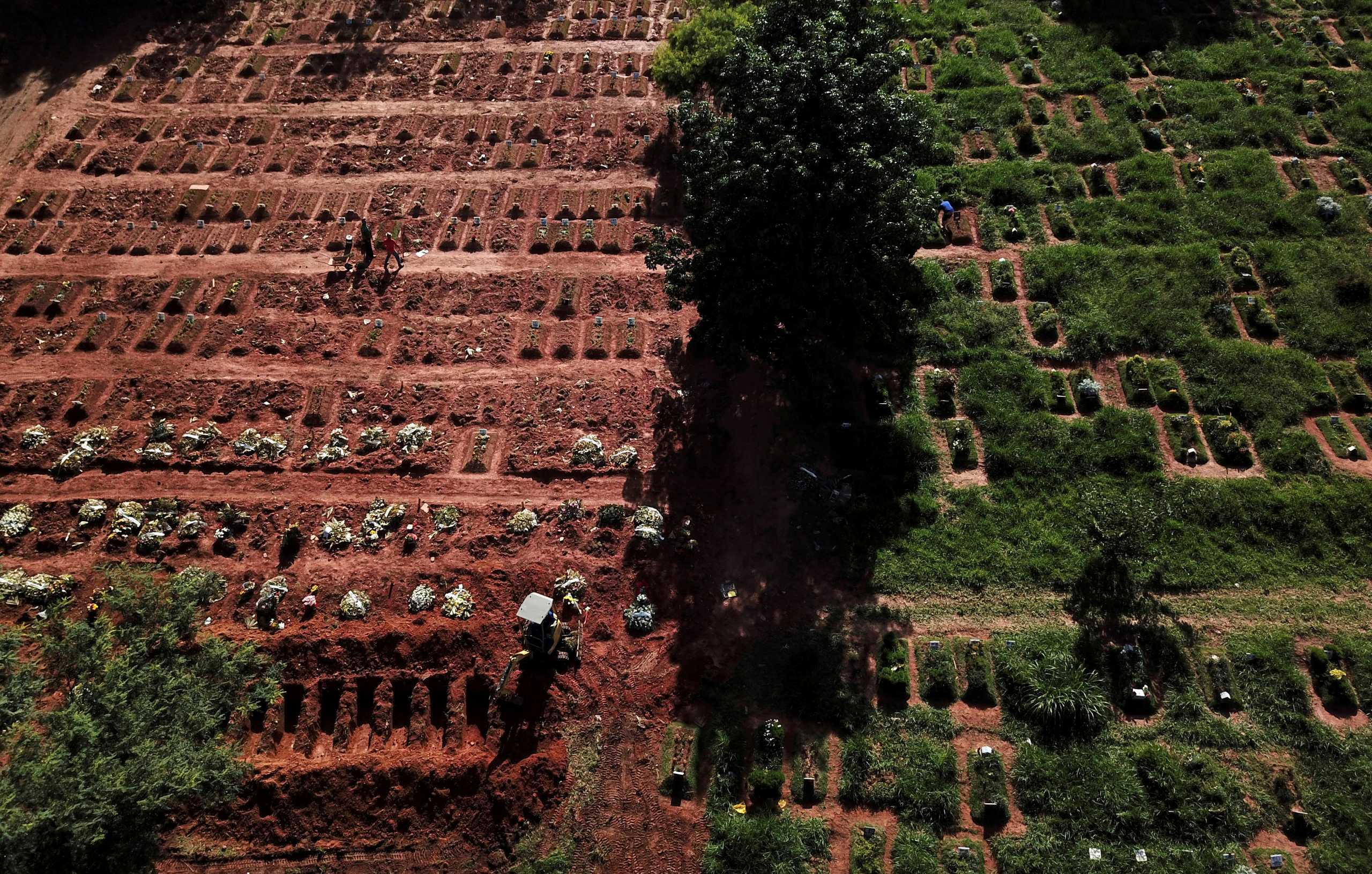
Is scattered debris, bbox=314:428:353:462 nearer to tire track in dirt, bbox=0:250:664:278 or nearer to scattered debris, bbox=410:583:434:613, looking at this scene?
scattered debris, bbox=410:583:434:613

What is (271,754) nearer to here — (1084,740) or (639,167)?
(1084,740)

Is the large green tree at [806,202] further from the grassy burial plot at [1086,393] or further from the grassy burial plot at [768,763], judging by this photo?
the grassy burial plot at [768,763]

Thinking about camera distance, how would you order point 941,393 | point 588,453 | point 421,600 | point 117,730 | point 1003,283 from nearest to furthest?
point 117,730 → point 421,600 → point 588,453 → point 941,393 → point 1003,283

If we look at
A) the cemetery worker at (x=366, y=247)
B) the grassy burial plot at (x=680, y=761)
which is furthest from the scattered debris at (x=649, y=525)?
the cemetery worker at (x=366, y=247)

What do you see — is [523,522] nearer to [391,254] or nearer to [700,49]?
[391,254]

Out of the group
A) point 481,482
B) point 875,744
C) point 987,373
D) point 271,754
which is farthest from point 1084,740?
point 271,754

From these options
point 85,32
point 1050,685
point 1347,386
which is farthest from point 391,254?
point 1347,386
